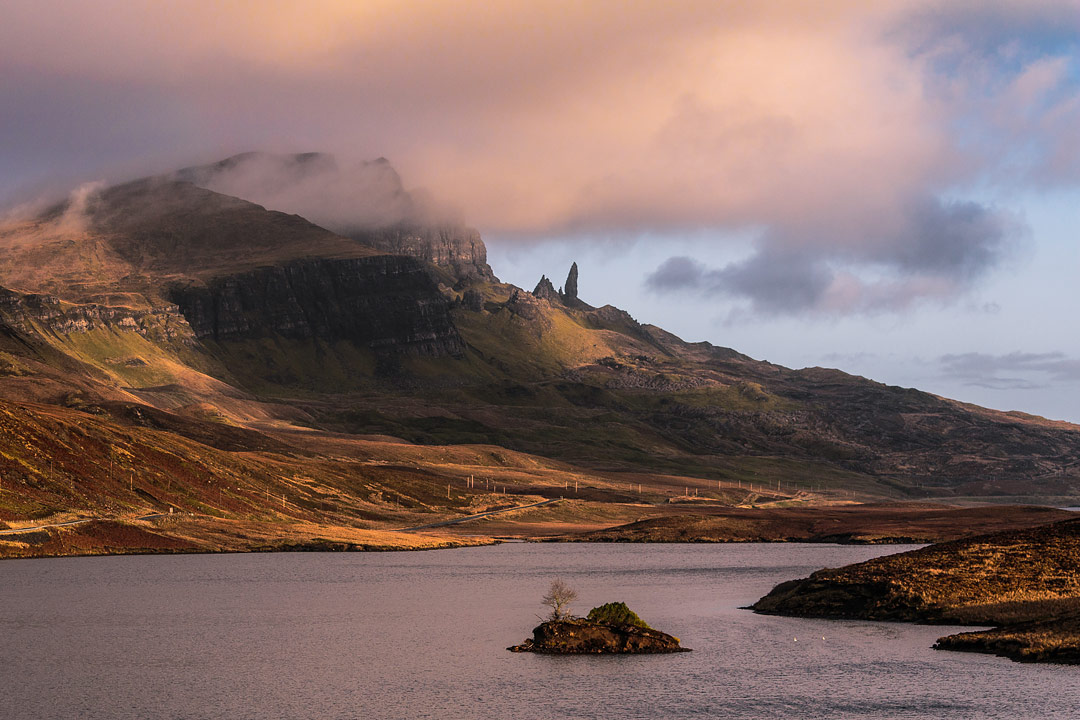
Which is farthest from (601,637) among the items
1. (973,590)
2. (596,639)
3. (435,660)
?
(973,590)

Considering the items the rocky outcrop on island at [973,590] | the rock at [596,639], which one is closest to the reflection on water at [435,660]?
the rock at [596,639]

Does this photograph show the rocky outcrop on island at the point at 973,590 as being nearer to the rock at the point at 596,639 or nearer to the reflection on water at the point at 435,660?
the reflection on water at the point at 435,660

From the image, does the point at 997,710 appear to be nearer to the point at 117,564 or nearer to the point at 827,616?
the point at 827,616

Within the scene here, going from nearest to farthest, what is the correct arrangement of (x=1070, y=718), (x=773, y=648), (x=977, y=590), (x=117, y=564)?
(x=1070, y=718) < (x=773, y=648) < (x=977, y=590) < (x=117, y=564)

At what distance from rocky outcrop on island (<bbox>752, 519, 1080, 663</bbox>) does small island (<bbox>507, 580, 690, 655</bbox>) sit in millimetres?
18293

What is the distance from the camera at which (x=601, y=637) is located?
7450 cm

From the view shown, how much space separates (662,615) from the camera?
94.9m

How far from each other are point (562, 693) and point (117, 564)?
325 feet

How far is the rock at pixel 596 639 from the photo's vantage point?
74.1m

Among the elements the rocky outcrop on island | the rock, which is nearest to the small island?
the rock

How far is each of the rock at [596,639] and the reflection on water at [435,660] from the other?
1.76 metres

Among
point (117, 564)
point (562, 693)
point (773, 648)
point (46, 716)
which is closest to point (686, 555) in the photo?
point (117, 564)

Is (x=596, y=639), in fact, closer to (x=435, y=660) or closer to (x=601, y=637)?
(x=601, y=637)

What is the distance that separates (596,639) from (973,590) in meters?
31.6
